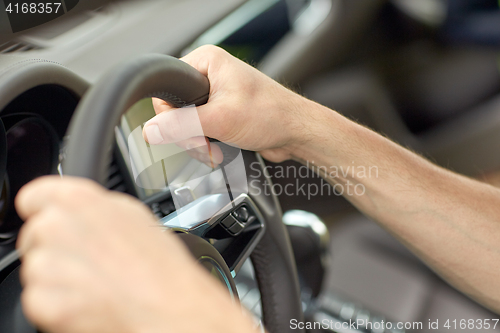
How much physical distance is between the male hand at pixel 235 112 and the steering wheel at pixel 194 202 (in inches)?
1.2

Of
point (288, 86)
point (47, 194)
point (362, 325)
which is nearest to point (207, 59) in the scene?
point (47, 194)

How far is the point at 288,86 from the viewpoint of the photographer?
1106mm

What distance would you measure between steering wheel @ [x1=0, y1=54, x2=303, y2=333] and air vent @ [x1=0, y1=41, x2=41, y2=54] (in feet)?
1.31

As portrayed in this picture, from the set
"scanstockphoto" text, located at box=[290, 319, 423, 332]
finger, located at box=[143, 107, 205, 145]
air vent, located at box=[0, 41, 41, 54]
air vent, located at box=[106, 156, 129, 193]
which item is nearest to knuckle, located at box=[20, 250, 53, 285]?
finger, located at box=[143, 107, 205, 145]

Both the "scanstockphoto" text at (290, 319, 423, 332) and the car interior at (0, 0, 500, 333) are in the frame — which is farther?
the "scanstockphoto" text at (290, 319, 423, 332)

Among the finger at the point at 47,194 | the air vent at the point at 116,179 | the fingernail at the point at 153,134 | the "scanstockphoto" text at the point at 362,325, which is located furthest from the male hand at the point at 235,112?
the "scanstockphoto" text at the point at 362,325

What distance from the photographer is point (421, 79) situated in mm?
1877

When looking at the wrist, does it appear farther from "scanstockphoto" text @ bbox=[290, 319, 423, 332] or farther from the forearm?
"scanstockphoto" text @ bbox=[290, 319, 423, 332]

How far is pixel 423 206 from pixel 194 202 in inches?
18.6

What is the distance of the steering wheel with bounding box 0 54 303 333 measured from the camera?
0.35m

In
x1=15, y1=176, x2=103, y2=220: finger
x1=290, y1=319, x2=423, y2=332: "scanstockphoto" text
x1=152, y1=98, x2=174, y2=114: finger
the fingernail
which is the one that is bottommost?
x1=290, y1=319, x2=423, y2=332: "scanstockphoto" text

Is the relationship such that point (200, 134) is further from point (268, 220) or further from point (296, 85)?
point (296, 85)

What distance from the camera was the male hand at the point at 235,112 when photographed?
59 centimetres

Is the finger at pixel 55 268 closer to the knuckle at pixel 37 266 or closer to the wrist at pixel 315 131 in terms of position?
the knuckle at pixel 37 266
